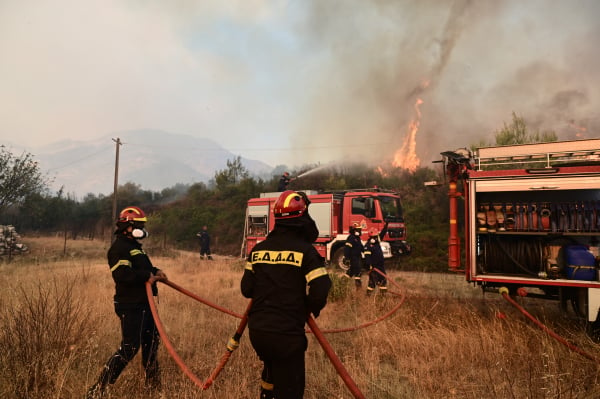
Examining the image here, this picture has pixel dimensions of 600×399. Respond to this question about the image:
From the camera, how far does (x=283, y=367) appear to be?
8.87ft

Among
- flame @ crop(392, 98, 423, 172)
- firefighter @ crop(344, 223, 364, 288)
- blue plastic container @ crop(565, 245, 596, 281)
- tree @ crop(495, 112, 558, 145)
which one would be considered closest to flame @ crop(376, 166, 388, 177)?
flame @ crop(392, 98, 423, 172)

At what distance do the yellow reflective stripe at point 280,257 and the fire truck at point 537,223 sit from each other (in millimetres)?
4566

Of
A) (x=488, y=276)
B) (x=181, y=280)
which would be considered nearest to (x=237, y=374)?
(x=488, y=276)

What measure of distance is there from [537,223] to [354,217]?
342 inches

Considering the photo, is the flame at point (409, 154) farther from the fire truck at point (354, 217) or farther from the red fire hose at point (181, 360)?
the red fire hose at point (181, 360)

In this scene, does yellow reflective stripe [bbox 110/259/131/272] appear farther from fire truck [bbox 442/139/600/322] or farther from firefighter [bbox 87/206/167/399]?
fire truck [bbox 442/139/600/322]

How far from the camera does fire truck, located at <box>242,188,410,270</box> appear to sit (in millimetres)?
14281

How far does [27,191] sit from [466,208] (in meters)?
18.7

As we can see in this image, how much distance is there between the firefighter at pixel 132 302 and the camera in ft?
12.0

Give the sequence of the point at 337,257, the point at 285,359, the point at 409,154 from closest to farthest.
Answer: the point at 285,359, the point at 337,257, the point at 409,154

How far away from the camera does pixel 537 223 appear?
623 cm

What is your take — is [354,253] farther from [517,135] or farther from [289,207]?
[517,135]

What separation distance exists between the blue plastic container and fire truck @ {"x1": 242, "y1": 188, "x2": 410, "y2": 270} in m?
7.91

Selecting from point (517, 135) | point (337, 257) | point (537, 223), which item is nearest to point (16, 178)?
point (337, 257)
